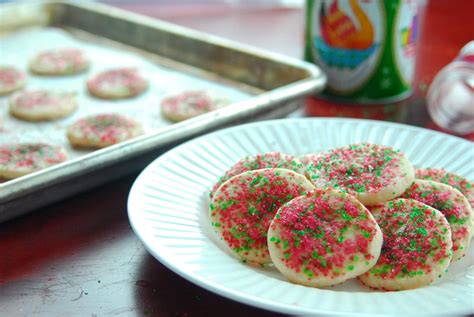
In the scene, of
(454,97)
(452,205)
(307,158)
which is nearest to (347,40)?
(454,97)

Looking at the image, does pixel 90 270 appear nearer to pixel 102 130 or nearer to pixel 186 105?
pixel 102 130

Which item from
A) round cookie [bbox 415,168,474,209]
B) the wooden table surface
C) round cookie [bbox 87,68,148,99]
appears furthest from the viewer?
round cookie [bbox 87,68,148,99]

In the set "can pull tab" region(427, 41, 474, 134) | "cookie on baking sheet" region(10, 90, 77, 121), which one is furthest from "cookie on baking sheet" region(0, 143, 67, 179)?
"can pull tab" region(427, 41, 474, 134)

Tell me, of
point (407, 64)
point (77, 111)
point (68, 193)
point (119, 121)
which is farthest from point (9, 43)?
point (407, 64)

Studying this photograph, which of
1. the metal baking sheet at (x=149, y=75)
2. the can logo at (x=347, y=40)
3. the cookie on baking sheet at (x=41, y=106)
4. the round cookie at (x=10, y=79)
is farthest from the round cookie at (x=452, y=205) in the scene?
the round cookie at (x=10, y=79)

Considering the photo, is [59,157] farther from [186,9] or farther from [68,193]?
[186,9]

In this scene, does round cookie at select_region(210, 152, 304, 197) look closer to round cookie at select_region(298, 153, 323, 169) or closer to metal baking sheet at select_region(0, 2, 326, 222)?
round cookie at select_region(298, 153, 323, 169)
